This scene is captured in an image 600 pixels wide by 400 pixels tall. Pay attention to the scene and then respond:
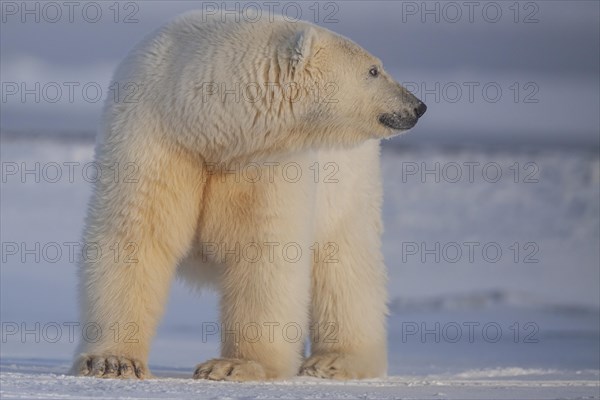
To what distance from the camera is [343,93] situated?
6.25 meters

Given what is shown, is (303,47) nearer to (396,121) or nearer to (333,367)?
(396,121)

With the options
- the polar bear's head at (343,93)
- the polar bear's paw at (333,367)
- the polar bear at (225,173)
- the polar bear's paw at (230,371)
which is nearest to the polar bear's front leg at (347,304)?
the polar bear's paw at (333,367)

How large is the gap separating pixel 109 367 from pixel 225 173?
1.02m

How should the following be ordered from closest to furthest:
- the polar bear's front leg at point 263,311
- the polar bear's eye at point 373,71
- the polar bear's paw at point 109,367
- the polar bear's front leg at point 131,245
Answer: the polar bear's paw at point 109,367 < the polar bear's front leg at point 131,245 < the polar bear's front leg at point 263,311 < the polar bear's eye at point 373,71

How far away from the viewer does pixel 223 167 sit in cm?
615

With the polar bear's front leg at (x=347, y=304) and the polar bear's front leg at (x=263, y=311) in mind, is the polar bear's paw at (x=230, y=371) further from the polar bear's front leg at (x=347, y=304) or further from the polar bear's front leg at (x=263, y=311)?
the polar bear's front leg at (x=347, y=304)

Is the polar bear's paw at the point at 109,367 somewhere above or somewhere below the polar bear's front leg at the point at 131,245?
below

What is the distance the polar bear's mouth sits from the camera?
249 inches

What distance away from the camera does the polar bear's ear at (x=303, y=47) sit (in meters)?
6.05

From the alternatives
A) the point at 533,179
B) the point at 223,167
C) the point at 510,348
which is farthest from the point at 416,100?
the point at 533,179

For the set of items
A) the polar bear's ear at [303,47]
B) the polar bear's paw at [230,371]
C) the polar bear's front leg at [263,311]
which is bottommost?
the polar bear's paw at [230,371]

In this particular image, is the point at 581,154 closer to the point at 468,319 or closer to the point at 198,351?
the point at 468,319

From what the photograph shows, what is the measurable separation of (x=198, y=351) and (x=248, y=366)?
3.29m

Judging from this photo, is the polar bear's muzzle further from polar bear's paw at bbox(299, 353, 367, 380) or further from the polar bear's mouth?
polar bear's paw at bbox(299, 353, 367, 380)
